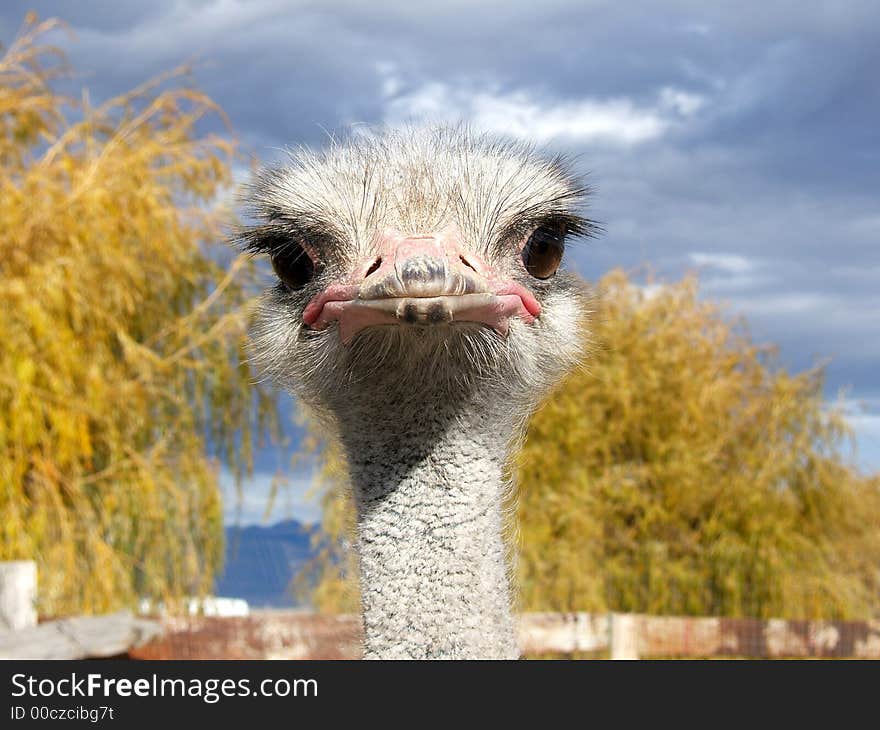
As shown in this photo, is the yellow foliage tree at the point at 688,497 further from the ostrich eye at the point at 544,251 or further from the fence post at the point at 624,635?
the ostrich eye at the point at 544,251

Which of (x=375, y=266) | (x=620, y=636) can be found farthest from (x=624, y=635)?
(x=375, y=266)

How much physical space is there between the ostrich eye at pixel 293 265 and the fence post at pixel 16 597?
3.11 metres

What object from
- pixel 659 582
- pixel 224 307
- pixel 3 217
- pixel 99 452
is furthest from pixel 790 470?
pixel 3 217

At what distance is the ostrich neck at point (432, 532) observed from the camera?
175cm

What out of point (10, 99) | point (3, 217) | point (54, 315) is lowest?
point (54, 315)

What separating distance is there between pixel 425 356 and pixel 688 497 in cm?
921

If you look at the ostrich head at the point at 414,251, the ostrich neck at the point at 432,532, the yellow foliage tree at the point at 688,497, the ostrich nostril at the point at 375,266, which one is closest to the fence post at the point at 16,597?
the ostrich head at the point at 414,251

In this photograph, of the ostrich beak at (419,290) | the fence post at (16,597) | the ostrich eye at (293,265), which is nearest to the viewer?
the ostrich beak at (419,290)

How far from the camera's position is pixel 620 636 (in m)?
5.18

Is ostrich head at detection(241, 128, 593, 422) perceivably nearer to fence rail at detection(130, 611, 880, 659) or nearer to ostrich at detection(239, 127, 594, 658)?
ostrich at detection(239, 127, 594, 658)
